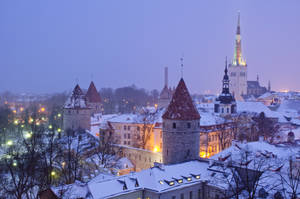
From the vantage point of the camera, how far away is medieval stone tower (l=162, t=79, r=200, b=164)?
24.8 metres

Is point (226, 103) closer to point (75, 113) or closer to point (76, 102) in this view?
point (76, 102)

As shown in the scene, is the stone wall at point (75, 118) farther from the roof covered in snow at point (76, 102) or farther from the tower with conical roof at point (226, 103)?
the tower with conical roof at point (226, 103)

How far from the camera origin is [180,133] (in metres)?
24.8

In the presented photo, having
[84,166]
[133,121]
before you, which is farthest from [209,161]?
[133,121]

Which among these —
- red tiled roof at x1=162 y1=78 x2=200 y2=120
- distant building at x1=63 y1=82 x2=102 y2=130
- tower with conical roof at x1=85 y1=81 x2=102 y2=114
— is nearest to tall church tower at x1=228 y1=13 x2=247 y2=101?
tower with conical roof at x1=85 y1=81 x2=102 y2=114

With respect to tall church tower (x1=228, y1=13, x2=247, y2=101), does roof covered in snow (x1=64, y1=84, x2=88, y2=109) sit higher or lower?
lower

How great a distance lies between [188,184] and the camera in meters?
20.4

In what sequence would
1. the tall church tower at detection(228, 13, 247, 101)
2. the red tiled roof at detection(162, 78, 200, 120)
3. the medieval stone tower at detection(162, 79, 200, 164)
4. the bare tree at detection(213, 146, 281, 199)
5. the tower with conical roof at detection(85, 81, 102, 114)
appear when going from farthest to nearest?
the tall church tower at detection(228, 13, 247, 101) < the tower with conical roof at detection(85, 81, 102, 114) < the red tiled roof at detection(162, 78, 200, 120) < the medieval stone tower at detection(162, 79, 200, 164) < the bare tree at detection(213, 146, 281, 199)

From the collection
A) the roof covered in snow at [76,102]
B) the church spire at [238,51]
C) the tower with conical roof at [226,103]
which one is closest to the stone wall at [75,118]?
the roof covered in snow at [76,102]

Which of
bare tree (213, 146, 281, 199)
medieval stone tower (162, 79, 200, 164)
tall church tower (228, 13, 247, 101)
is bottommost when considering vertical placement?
bare tree (213, 146, 281, 199)

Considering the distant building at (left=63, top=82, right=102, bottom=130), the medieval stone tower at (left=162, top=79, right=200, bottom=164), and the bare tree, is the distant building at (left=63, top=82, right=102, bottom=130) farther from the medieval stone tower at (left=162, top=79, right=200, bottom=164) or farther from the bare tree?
the bare tree

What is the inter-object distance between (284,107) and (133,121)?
40024 mm

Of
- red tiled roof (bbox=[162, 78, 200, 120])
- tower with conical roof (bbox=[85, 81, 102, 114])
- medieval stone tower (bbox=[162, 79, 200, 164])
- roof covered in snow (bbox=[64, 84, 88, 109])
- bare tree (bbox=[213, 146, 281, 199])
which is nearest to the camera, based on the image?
bare tree (bbox=[213, 146, 281, 199])

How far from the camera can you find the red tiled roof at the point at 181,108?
2498cm
